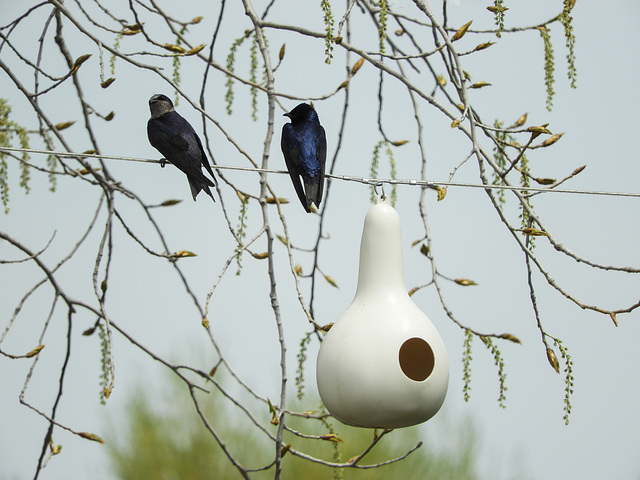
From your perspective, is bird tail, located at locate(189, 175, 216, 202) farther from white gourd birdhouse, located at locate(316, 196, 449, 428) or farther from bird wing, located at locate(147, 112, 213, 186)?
white gourd birdhouse, located at locate(316, 196, 449, 428)

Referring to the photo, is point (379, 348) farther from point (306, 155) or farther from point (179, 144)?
point (179, 144)

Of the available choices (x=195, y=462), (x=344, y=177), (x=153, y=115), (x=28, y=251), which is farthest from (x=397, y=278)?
(x=195, y=462)

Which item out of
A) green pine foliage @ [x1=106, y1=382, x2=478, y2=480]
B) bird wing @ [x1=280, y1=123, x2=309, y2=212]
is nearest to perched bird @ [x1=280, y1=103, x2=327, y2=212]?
bird wing @ [x1=280, y1=123, x2=309, y2=212]

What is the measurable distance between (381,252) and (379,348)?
0.58 feet

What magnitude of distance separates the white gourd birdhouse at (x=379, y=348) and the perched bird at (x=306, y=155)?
20cm

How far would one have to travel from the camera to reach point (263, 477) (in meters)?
3.04

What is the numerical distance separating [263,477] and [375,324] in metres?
1.99

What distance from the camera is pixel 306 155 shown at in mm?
1492

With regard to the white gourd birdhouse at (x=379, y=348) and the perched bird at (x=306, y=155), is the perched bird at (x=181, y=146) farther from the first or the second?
the white gourd birdhouse at (x=379, y=348)

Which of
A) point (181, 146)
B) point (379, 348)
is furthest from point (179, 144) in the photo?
point (379, 348)

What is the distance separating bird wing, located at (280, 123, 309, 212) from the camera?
57.8 inches

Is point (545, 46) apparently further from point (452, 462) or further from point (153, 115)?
point (452, 462)

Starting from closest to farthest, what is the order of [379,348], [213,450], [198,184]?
[379,348] → [198,184] → [213,450]

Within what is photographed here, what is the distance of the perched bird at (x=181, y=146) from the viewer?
1472 mm
